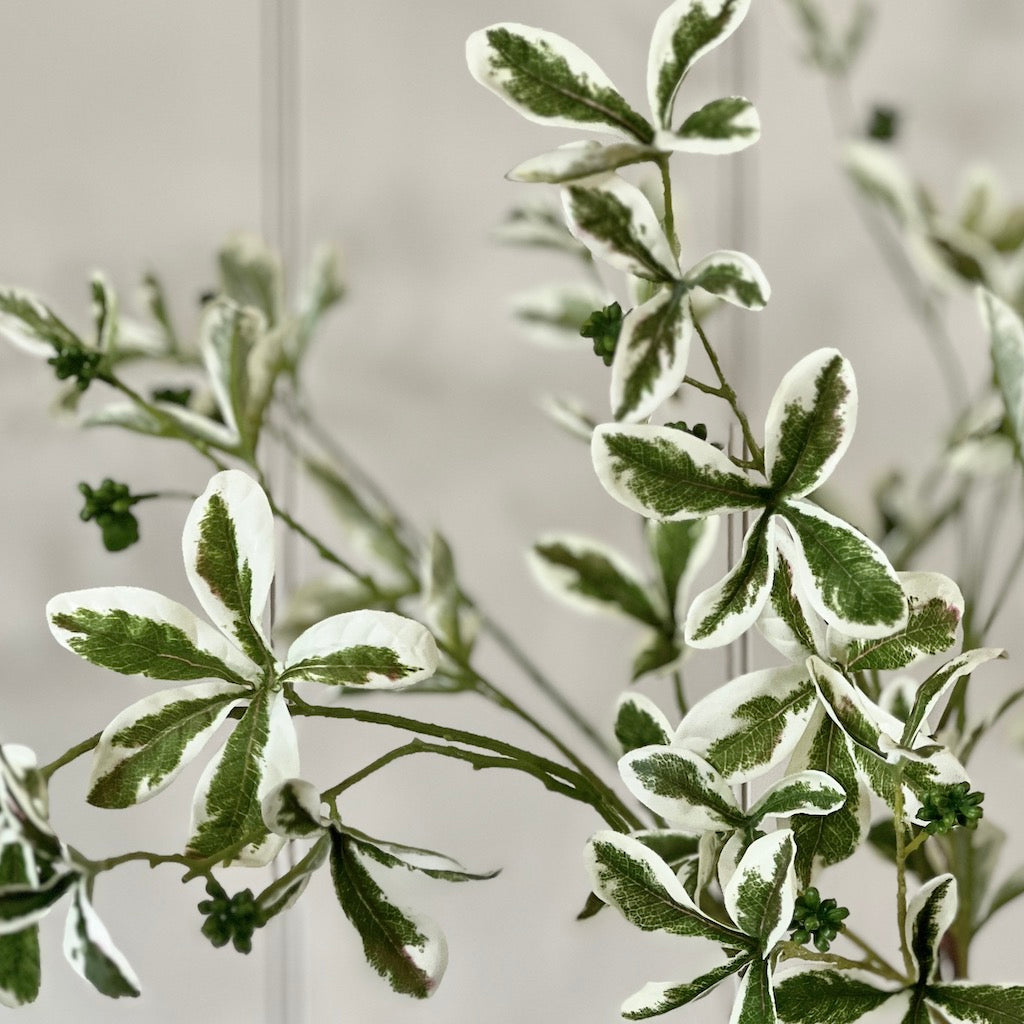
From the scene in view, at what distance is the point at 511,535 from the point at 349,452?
0.34 ft

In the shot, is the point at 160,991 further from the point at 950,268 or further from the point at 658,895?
the point at 950,268

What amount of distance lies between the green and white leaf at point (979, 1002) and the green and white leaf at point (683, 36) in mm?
241

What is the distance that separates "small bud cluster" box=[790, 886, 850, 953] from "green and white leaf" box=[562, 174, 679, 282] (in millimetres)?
160

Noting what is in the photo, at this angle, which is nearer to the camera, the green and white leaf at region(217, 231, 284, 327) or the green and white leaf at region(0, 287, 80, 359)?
the green and white leaf at region(0, 287, 80, 359)

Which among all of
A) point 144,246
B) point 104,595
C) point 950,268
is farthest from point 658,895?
point 144,246

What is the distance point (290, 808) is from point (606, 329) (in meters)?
0.14

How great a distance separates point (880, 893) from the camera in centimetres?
57

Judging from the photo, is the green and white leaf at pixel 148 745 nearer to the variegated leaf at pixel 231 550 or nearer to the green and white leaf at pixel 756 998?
the variegated leaf at pixel 231 550

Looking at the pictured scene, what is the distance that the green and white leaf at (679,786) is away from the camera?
0.28 meters

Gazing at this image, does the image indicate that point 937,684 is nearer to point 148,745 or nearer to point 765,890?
point 765,890

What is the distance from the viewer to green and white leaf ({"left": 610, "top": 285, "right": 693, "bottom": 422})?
10.0 inches

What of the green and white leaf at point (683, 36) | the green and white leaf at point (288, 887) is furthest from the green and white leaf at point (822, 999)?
the green and white leaf at point (683, 36)

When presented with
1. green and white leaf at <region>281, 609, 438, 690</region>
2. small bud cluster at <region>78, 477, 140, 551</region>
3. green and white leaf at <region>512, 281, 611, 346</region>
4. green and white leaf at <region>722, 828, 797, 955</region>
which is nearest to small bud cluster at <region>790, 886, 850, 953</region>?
green and white leaf at <region>722, 828, 797, 955</region>

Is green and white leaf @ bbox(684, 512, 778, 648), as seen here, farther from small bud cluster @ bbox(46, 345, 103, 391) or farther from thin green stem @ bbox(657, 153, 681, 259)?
small bud cluster @ bbox(46, 345, 103, 391)
